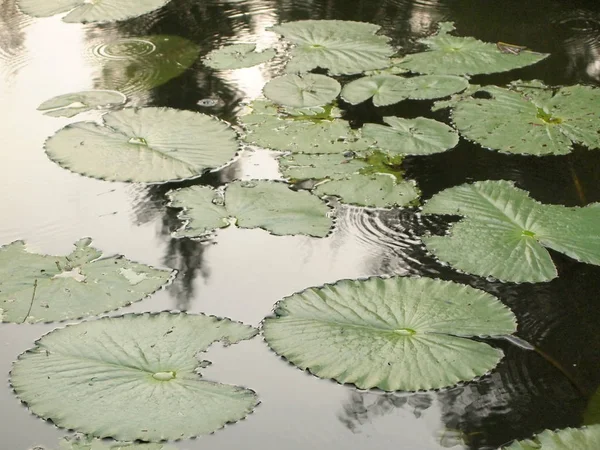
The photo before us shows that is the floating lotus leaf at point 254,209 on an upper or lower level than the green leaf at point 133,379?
lower

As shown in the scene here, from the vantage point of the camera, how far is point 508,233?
7.86 feet

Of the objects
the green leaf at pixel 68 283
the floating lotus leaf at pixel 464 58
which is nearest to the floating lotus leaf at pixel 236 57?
the floating lotus leaf at pixel 464 58

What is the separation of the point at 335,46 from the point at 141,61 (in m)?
0.80

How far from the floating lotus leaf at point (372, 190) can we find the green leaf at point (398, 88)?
55 cm

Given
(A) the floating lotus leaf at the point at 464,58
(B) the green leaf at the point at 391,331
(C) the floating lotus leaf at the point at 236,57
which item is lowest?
(C) the floating lotus leaf at the point at 236,57

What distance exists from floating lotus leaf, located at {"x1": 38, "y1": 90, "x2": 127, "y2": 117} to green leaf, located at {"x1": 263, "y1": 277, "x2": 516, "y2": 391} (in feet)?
4.70

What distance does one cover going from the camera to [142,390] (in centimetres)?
183

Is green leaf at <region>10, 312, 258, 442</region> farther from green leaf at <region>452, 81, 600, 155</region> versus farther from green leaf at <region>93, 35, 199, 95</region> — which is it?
green leaf at <region>93, 35, 199, 95</region>

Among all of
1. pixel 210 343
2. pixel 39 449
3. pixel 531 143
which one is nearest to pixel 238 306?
pixel 210 343

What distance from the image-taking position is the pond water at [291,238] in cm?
181

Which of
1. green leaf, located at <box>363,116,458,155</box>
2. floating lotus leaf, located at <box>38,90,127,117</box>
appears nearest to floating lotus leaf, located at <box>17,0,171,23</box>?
floating lotus leaf, located at <box>38,90,127,117</box>

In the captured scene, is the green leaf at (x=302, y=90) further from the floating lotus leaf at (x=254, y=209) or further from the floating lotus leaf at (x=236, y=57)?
the floating lotus leaf at (x=254, y=209)

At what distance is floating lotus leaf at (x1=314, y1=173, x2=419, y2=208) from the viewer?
2.58m

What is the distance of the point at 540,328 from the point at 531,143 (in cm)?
98
